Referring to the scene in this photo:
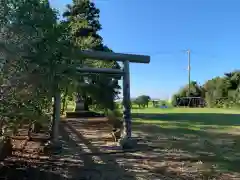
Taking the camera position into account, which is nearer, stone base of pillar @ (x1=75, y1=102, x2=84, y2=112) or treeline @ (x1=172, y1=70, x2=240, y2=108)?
stone base of pillar @ (x1=75, y1=102, x2=84, y2=112)

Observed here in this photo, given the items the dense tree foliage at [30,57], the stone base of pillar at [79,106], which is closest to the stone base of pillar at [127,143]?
the dense tree foliage at [30,57]

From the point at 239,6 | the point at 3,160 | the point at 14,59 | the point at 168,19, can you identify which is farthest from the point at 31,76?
the point at 168,19

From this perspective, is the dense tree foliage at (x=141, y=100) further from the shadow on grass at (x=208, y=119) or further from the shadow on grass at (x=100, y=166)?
the shadow on grass at (x=100, y=166)

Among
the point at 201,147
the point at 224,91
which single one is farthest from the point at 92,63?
the point at 224,91

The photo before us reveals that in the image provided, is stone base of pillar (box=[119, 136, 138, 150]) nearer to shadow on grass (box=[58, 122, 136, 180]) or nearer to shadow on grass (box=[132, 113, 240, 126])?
shadow on grass (box=[58, 122, 136, 180])

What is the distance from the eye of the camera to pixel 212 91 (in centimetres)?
2933

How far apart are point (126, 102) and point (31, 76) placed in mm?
3962

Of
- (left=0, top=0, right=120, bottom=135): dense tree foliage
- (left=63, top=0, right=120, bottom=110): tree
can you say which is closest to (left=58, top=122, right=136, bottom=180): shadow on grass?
(left=0, top=0, right=120, bottom=135): dense tree foliage

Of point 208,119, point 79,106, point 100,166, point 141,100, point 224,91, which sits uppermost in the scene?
point 224,91

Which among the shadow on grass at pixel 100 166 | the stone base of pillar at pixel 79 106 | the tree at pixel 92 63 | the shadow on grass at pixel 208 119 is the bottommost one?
the shadow on grass at pixel 100 166

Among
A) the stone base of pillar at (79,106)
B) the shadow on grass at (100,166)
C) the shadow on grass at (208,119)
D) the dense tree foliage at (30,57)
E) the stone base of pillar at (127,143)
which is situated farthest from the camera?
the stone base of pillar at (79,106)

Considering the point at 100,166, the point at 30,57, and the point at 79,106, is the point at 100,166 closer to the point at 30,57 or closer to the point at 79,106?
the point at 30,57

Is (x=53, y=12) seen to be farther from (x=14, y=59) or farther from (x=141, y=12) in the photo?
(x=141, y=12)

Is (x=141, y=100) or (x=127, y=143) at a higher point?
(x=141, y=100)
